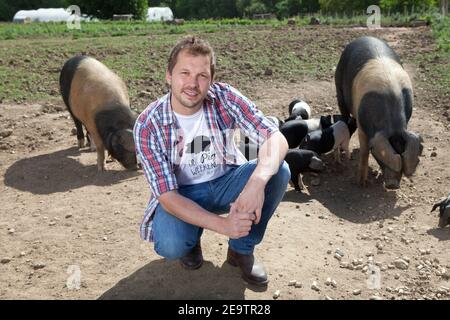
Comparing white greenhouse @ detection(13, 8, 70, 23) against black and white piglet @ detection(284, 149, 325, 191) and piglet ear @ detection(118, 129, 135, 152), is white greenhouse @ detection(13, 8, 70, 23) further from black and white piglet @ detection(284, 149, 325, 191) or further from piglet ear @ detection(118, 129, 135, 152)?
black and white piglet @ detection(284, 149, 325, 191)

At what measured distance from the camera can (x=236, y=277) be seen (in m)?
3.14

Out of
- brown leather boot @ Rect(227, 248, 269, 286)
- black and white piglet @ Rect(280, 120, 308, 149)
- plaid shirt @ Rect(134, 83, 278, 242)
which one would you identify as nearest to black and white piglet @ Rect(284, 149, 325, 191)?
black and white piglet @ Rect(280, 120, 308, 149)

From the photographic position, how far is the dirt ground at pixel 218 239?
3.13m

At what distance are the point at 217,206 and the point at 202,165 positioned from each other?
0.25 meters

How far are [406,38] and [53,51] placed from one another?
7.41 m

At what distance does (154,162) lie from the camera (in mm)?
2777

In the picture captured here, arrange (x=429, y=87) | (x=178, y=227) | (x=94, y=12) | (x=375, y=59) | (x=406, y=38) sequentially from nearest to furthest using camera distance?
(x=178, y=227) → (x=375, y=59) → (x=429, y=87) → (x=406, y=38) → (x=94, y=12)

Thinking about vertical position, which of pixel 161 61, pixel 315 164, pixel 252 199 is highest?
pixel 161 61

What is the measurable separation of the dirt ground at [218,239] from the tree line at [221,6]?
19028 mm

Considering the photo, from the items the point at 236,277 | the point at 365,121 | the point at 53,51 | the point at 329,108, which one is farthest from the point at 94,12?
the point at 236,277

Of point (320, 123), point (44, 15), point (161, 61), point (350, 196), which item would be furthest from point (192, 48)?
Answer: point (44, 15)

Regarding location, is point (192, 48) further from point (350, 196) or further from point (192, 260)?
point (350, 196)

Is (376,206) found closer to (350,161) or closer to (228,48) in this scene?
(350,161)

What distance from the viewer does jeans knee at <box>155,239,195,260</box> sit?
2.90 metres
